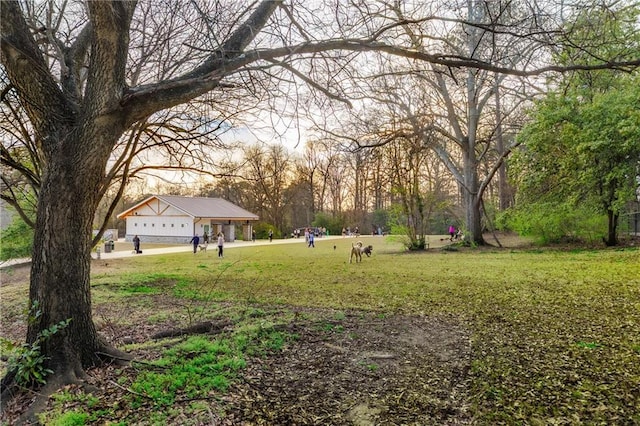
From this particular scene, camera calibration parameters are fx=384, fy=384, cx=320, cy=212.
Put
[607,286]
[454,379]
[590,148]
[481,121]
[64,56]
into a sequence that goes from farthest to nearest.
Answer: [481,121] → [590,148] → [607,286] → [64,56] → [454,379]

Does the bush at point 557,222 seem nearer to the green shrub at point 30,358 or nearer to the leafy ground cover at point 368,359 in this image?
the leafy ground cover at point 368,359

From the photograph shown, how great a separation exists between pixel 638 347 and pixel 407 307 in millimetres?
2960

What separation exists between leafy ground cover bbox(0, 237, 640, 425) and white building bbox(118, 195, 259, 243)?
85.2 feet

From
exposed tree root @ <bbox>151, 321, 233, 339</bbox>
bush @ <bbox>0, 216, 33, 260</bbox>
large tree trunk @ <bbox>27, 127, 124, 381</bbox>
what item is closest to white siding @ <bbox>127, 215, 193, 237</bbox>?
bush @ <bbox>0, 216, 33, 260</bbox>

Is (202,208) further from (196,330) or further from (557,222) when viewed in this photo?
(196,330)

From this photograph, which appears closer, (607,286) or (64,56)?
(64,56)

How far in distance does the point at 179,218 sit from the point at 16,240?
61.8 ft

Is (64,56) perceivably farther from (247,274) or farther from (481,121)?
(481,121)

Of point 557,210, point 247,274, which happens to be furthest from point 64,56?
point 557,210

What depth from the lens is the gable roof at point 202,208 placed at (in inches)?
1293

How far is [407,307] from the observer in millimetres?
6199

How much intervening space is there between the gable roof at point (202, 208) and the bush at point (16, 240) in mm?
17148

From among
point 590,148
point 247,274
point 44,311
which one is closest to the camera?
point 44,311

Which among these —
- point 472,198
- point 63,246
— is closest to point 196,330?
point 63,246
